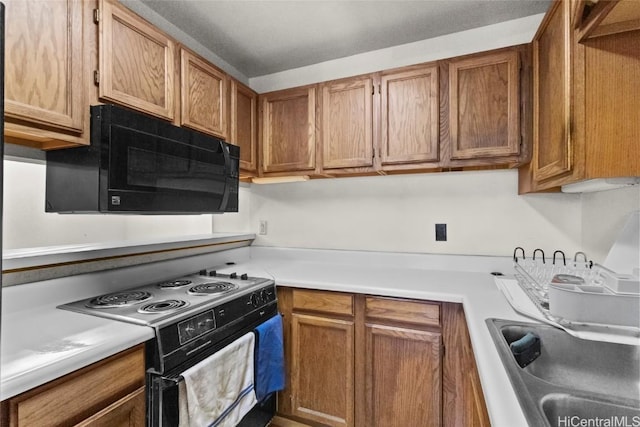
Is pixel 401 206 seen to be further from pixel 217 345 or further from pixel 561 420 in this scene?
pixel 561 420

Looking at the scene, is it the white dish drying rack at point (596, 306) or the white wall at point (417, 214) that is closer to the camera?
the white dish drying rack at point (596, 306)

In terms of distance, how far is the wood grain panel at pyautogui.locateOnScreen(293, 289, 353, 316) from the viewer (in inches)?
64.8

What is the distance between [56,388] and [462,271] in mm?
1932

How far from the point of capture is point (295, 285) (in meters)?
1.73

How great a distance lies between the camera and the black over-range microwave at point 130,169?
123cm

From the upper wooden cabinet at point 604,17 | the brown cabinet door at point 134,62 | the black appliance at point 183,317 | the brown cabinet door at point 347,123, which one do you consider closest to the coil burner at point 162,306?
the black appliance at point 183,317

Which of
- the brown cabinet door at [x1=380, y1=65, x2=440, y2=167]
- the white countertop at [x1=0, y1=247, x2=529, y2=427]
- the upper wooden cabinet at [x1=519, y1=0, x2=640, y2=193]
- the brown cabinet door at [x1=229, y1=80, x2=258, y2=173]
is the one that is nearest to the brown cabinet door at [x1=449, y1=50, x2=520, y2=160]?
the brown cabinet door at [x1=380, y1=65, x2=440, y2=167]

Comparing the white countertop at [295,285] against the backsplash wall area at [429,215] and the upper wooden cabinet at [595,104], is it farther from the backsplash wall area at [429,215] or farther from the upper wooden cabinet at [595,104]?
the upper wooden cabinet at [595,104]

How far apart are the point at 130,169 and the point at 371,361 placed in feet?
4.74

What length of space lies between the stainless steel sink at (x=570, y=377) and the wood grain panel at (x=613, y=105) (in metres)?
0.52

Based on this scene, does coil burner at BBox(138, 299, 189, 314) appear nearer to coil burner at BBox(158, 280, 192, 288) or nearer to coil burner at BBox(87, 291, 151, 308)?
coil burner at BBox(87, 291, 151, 308)

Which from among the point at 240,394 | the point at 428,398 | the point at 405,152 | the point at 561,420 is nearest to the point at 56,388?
the point at 240,394

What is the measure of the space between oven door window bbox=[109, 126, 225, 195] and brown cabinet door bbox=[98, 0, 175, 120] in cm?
19

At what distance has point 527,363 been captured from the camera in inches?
36.1
